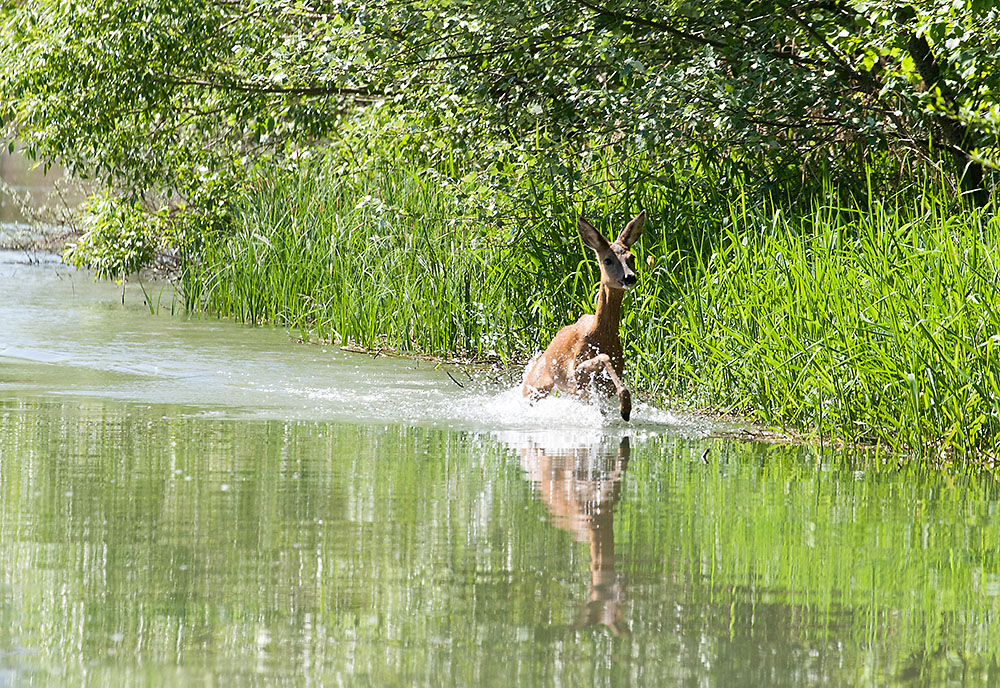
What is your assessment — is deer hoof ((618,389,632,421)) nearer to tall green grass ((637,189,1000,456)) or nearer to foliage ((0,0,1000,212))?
tall green grass ((637,189,1000,456))

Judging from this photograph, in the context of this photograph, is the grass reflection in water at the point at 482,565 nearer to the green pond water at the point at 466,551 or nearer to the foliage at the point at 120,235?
the green pond water at the point at 466,551

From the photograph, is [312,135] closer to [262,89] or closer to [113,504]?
[262,89]

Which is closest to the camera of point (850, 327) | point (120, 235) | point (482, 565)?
point (482, 565)

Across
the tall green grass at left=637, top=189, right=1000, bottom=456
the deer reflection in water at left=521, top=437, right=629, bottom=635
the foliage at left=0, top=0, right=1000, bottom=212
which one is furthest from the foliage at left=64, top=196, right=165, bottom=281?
the deer reflection in water at left=521, top=437, right=629, bottom=635

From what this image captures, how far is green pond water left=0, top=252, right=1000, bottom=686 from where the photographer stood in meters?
4.06

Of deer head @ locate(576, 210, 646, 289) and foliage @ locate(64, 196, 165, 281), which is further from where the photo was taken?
foliage @ locate(64, 196, 165, 281)

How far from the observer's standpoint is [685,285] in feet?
32.5

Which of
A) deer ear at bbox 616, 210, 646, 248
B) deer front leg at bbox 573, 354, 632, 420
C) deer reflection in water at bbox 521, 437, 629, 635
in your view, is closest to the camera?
deer reflection in water at bbox 521, 437, 629, 635

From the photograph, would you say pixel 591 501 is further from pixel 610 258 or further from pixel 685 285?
pixel 685 285

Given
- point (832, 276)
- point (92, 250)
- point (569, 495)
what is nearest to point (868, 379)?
point (832, 276)

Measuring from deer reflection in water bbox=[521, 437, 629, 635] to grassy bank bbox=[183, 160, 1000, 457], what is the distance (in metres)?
1.24

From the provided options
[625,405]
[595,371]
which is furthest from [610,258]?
[625,405]

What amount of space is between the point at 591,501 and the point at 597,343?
2.58m

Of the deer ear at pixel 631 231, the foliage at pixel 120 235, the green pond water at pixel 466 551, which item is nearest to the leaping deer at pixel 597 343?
the deer ear at pixel 631 231
